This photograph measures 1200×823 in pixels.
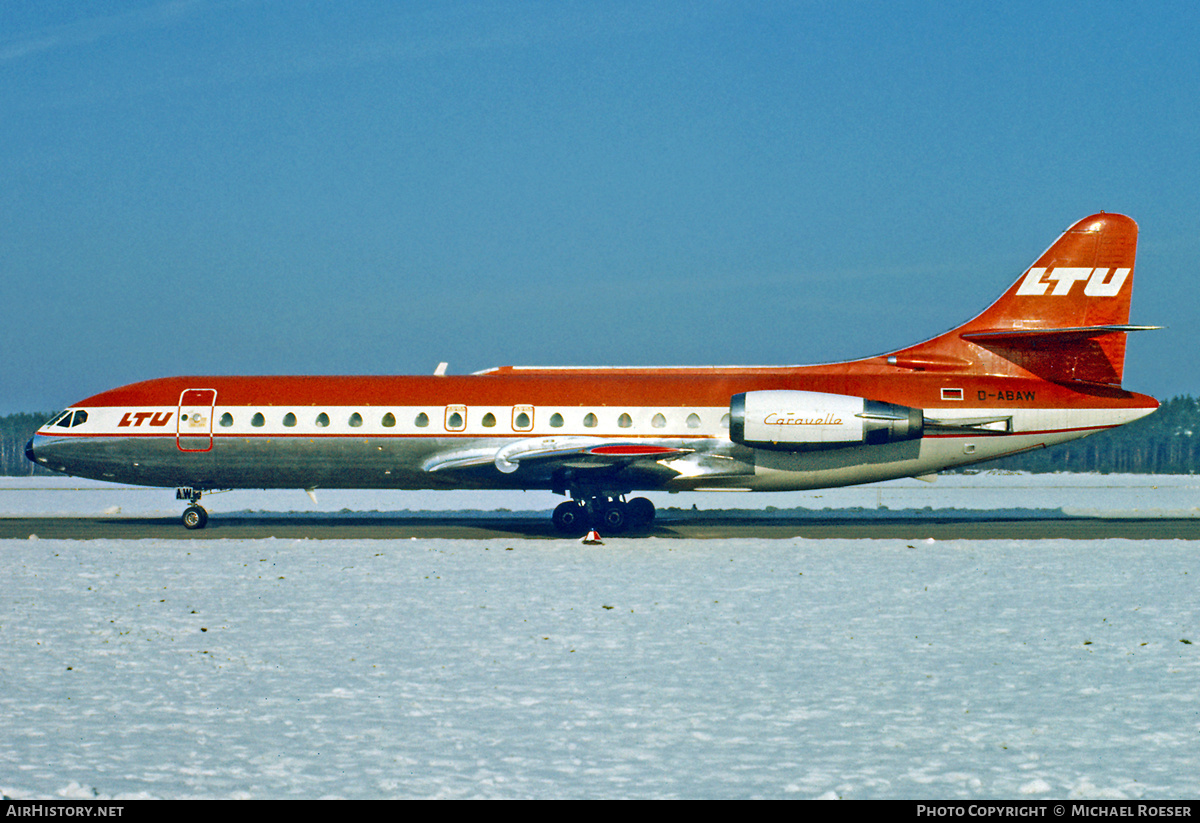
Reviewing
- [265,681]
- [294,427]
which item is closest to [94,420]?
[294,427]

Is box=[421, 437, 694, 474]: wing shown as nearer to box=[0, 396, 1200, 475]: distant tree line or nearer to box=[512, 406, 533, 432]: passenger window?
box=[512, 406, 533, 432]: passenger window

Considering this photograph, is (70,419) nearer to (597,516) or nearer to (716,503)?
(597,516)

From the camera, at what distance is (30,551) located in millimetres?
17844

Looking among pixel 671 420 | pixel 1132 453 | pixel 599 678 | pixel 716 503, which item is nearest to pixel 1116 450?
pixel 1132 453

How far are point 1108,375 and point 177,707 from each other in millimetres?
21883

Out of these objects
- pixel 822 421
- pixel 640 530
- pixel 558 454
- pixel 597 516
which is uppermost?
pixel 822 421

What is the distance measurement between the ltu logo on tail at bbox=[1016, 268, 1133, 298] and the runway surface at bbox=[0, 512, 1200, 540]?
5455mm

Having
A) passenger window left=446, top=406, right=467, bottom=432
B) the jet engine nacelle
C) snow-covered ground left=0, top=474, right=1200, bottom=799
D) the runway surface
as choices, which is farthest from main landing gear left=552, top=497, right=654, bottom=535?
snow-covered ground left=0, top=474, right=1200, bottom=799

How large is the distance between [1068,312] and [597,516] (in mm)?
11935

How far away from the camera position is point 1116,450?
128250mm

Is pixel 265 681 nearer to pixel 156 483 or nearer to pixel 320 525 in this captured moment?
pixel 320 525

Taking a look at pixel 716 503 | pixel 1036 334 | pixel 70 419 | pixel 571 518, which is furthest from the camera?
pixel 716 503

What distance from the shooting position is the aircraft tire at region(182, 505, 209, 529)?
23.2 meters

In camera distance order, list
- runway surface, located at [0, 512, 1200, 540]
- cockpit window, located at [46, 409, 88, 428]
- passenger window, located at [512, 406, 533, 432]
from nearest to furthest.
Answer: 1. runway surface, located at [0, 512, 1200, 540]
2. passenger window, located at [512, 406, 533, 432]
3. cockpit window, located at [46, 409, 88, 428]
